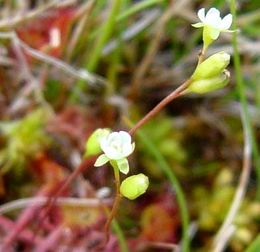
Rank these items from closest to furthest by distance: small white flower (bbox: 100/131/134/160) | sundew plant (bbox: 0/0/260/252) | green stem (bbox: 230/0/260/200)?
1. small white flower (bbox: 100/131/134/160)
2. green stem (bbox: 230/0/260/200)
3. sundew plant (bbox: 0/0/260/252)

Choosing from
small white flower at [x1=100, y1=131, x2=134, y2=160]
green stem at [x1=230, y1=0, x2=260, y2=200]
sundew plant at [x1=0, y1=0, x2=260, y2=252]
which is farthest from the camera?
sundew plant at [x1=0, y1=0, x2=260, y2=252]

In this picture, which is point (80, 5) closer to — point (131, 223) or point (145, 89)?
point (145, 89)

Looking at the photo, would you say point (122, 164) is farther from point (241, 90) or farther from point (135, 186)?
point (241, 90)

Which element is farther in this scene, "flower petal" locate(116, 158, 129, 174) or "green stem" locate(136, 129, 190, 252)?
"green stem" locate(136, 129, 190, 252)

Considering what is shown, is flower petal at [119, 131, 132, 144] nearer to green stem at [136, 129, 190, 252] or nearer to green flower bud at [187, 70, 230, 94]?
green flower bud at [187, 70, 230, 94]

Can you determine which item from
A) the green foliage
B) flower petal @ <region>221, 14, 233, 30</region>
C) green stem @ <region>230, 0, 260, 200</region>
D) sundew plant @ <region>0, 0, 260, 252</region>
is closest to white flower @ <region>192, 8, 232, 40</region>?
flower petal @ <region>221, 14, 233, 30</region>

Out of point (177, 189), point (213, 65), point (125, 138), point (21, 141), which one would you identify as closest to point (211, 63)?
point (213, 65)
